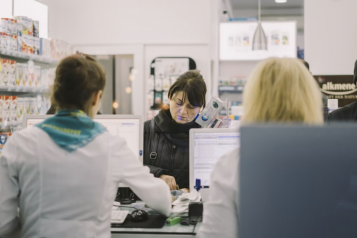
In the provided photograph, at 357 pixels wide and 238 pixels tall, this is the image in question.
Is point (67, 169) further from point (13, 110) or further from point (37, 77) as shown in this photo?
point (37, 77)

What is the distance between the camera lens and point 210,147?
7.59 feet

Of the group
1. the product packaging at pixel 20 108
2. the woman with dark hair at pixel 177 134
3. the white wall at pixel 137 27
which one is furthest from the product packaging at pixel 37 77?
the woman with dark hair at pixel 177 134

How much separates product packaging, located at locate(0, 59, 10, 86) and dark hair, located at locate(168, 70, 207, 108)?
2.29 meters

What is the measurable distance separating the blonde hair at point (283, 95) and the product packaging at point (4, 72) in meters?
3.43

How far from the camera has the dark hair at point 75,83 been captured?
163cm

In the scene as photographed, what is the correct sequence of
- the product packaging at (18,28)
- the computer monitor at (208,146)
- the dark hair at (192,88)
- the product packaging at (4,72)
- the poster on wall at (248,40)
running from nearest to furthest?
the computer monitor at (208,146) < the dark hair at (192,88) < the product packaging at (4,72) < the product packaging at (18,28) < the poster on wall at (248,40)

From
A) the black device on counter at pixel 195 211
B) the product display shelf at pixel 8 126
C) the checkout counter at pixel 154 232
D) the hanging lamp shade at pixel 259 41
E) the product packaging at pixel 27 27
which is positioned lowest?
the checkout counter at pixel 154 232

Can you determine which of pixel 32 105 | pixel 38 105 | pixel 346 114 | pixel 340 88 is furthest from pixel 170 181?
pixel 340 88

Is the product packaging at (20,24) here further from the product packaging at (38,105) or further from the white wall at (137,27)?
the white wall at (137,27)

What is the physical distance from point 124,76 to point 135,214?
15.5 ft

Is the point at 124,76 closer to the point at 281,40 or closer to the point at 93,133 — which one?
the point at 281,40

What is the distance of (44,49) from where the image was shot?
518cm

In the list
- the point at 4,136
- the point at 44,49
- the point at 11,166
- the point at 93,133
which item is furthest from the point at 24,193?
the point at 44,49

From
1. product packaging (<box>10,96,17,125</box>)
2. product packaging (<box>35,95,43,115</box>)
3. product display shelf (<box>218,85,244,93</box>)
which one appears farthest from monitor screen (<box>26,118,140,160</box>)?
product display shelf (<box>218,85,244,93</box>)
